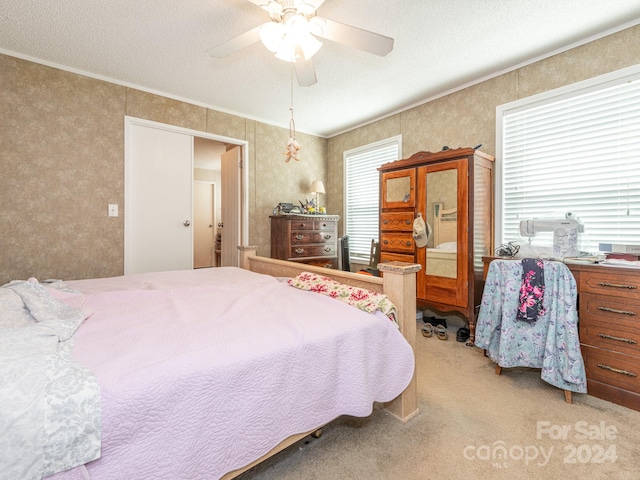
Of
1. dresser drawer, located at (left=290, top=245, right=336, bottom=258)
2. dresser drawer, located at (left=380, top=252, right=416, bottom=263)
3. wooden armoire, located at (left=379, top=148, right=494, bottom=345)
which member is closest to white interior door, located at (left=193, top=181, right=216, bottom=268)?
dresser drawer, located at (left=290, top=245, right=336, bottom=258)

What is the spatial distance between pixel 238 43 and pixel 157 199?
2.13 meters

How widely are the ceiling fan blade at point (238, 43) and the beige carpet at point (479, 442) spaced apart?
7.38ft

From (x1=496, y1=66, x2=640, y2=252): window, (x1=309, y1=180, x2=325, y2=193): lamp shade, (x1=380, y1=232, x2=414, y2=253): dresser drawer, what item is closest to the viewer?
(x1=496, y1=66, x2=640, y2=252): window

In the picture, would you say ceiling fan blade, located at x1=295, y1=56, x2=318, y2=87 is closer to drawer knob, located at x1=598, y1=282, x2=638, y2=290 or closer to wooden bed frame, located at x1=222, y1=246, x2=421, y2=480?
wooden bed frame, located at x1=222, y1=246, x2=421, y2=480

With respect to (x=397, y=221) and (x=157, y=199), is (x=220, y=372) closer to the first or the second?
(x=397, y=221)

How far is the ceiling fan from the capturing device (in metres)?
1.64

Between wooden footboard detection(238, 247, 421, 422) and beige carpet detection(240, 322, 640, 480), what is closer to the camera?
beige carpet detection(240, 322, 640, 480)

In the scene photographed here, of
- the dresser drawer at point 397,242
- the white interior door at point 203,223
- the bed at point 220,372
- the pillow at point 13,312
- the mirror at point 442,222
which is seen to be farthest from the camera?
the white interior door at point 203,223

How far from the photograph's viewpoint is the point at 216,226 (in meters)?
7.00

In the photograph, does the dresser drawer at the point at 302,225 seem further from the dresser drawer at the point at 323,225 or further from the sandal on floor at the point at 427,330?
the sandal on floor at the point at 427,330

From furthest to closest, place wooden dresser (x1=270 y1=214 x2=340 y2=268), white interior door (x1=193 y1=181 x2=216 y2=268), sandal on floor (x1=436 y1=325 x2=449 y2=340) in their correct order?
white interior door (x1=193 y1=181 x2=216 y2=268), wooden dresser (x1=270 y1=214 x2=340 y2=268), sandal on floor (x1=436 y1=325 x2=449 y2=340)

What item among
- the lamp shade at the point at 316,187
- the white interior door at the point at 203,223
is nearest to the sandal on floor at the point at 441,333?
the lamp shade at the point at 316,187

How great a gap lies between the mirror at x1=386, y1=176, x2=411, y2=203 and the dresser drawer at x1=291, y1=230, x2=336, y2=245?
1167 millimetres

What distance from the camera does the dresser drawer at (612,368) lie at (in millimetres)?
1663
